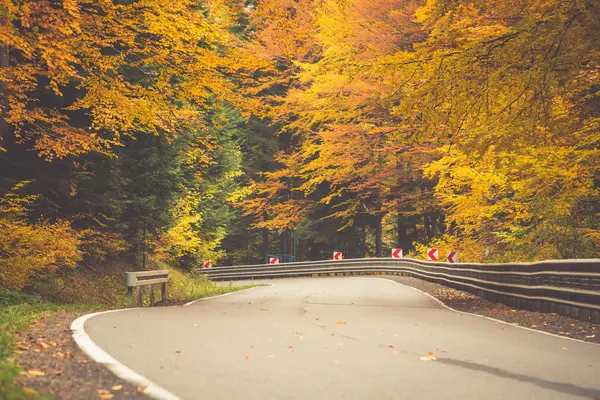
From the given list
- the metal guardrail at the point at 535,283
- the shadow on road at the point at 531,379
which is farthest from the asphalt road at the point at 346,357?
the metal guardrail at the point at 535,283

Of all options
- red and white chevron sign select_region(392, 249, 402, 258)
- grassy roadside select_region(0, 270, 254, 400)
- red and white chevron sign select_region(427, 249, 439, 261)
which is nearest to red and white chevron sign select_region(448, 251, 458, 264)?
red and white chevron sign select_region(427, 249, 439, 261)

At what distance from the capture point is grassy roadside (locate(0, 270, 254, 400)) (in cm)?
448

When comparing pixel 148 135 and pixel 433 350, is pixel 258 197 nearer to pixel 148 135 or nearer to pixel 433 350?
pixel 148 135

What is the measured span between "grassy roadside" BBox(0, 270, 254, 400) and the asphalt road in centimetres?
101

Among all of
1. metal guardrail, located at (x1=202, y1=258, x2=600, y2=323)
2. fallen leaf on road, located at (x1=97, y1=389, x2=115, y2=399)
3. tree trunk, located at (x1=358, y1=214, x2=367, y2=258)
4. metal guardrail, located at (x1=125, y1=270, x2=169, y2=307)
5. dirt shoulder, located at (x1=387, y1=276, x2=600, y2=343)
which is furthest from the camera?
tree trunk, located at (x1=358, y1=214, x2=367, y2=258)

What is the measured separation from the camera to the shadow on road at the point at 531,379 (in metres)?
5.64

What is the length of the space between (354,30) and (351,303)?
44.0 ft

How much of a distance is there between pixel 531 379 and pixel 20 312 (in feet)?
27.9

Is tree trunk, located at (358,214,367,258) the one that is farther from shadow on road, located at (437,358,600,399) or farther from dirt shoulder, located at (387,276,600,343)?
shadow on road, located at (437,358,600,399)

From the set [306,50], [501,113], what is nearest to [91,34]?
[501,113]

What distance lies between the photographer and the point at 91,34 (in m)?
12.8

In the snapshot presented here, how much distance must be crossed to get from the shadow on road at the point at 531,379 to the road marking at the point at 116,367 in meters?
3.10

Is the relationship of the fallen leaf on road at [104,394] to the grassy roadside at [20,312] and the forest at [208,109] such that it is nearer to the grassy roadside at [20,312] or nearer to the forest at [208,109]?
the grassy roadside at [20,312]

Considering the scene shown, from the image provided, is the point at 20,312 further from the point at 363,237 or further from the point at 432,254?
the point at 363,237
